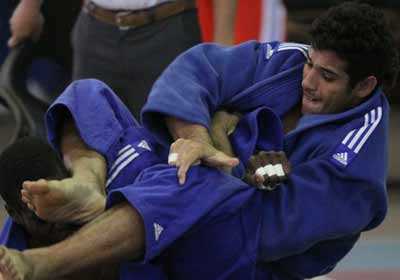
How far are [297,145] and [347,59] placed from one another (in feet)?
0.78

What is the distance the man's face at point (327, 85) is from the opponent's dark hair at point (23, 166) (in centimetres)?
64

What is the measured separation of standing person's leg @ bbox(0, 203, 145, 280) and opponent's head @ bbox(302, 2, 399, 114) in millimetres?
595

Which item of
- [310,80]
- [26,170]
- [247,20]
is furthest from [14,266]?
[247,20]

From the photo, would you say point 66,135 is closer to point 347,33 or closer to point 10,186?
point 10,186

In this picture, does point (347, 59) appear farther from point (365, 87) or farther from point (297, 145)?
point (297, 145)

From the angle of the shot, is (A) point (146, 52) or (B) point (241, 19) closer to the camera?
(A) point (146, 52)

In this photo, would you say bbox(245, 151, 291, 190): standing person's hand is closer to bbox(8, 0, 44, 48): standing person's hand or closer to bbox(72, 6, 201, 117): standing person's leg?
bbox(72, 6, 201, 117): standing person's leg

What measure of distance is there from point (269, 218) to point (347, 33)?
475 millimetres

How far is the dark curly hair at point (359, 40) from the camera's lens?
10.0 feet

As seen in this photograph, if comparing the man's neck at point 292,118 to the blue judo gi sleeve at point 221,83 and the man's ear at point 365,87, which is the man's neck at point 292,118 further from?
the man's ear at point 365,87

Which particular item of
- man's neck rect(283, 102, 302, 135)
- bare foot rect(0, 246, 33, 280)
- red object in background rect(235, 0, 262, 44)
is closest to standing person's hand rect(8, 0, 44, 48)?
red object in background rect(235, 0, 262, 44)

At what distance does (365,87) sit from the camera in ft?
10.3

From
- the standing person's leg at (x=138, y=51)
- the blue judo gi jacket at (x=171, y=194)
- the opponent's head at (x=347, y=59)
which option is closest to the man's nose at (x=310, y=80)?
the opponent's head at (x=347, y=59)

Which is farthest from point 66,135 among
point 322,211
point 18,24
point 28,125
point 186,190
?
point 28,125
